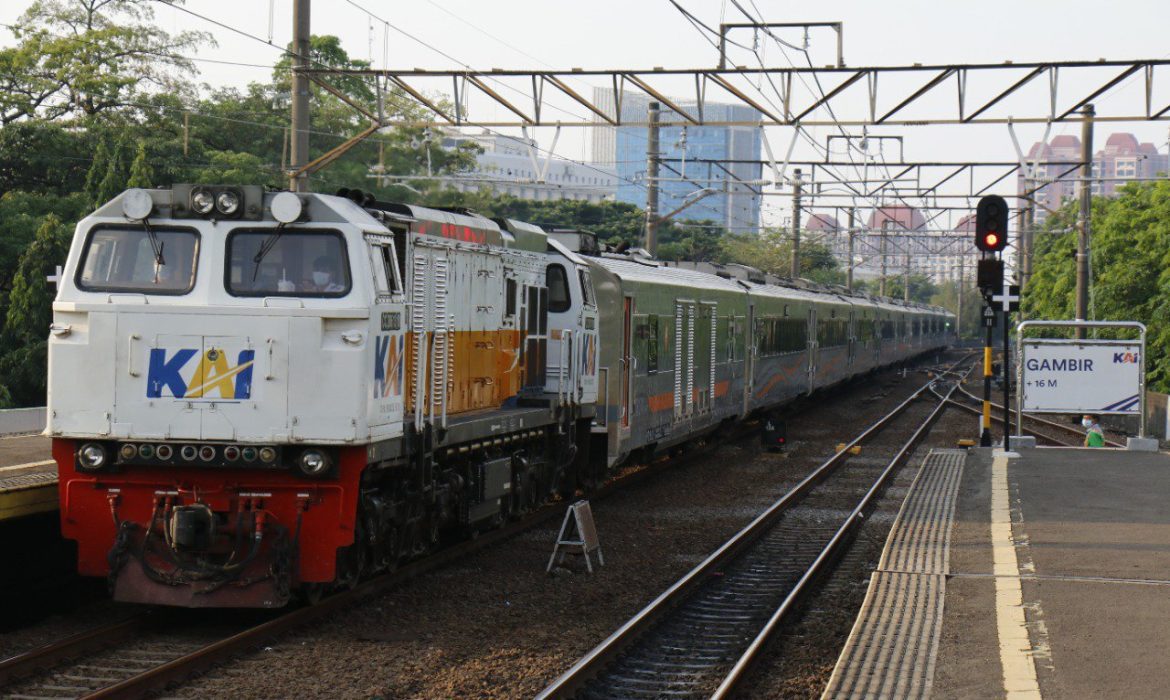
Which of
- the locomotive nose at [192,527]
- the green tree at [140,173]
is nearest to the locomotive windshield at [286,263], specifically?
the locomotive nose at [192,527]

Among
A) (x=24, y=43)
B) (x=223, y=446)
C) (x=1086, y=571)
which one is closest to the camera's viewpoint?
(x=223, y=446)

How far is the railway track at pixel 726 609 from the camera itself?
897 centimetres

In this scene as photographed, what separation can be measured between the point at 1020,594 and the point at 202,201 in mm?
7019

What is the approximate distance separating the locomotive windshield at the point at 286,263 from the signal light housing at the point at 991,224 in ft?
38.1

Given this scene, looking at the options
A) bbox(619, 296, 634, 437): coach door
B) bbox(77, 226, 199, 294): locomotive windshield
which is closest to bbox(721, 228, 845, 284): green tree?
bbox(619, 296, 634, 437): coach door

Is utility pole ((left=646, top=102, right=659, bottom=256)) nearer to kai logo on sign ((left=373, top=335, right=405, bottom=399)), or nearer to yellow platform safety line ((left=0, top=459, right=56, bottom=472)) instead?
yellow platform safety line ((left=0, top=459, right=56, bottom=472))

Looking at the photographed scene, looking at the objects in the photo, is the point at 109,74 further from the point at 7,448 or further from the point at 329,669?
the point at 329,669

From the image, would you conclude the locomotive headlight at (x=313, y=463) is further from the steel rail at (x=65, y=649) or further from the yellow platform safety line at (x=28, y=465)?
the yellow platform safety line at (x=28, y=465)

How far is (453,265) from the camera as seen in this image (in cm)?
1253

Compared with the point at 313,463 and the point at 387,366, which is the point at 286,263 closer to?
the point at 387,366

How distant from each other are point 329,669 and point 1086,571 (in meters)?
6.41

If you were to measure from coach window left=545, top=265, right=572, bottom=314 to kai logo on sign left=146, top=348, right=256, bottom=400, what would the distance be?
670 centimetres

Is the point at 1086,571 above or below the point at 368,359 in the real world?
below

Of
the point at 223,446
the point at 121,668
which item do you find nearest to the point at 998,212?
the point at 223,446
